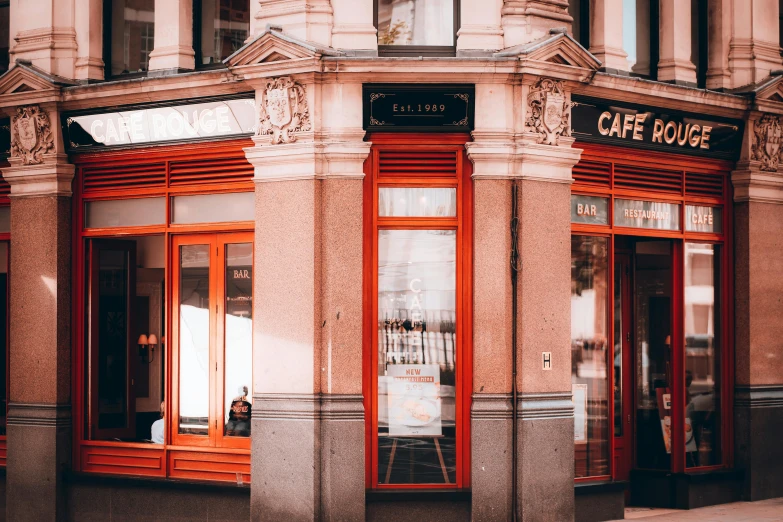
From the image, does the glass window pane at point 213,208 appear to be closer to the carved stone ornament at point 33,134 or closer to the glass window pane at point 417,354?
the glass window pane at point 417,354

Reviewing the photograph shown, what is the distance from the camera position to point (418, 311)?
13156mm

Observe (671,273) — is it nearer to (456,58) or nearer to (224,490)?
(456,58)

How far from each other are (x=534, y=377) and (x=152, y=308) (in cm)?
508

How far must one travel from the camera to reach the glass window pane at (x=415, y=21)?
13.3 metres

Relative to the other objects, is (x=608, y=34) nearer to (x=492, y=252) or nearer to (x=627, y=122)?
(x=627, y=122)

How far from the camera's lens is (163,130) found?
14234mm

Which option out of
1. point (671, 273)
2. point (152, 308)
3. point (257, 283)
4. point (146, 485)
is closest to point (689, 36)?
point (671, 273)

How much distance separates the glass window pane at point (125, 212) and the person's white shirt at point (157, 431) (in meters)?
2.51

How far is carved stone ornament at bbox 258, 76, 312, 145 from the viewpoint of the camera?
12.9m

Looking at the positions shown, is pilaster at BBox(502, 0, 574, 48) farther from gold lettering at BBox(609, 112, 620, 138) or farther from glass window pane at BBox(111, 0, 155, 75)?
glass window pane at BBox(111, 0, 155, 75)

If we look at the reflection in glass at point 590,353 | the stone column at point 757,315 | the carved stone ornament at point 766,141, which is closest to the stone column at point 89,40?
the reflection in glass at point 590,353

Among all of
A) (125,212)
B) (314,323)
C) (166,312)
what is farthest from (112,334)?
(314,323)

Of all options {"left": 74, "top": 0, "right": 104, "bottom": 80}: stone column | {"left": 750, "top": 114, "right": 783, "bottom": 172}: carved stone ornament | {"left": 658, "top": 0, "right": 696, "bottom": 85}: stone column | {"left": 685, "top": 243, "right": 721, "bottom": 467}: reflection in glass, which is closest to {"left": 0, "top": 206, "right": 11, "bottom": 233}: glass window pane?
{"left": 74, "top": 0, "right": 104, "bottom": 80}: stone column

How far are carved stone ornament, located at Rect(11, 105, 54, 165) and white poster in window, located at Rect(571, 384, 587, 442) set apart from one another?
738cm
